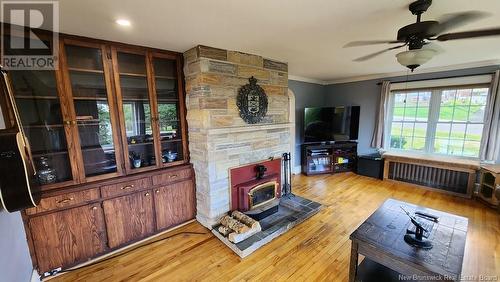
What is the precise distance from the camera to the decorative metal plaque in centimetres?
283

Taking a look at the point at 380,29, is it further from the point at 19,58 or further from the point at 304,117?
the point at 19,58

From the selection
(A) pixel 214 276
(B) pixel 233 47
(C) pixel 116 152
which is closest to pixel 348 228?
(A) pixel 214 276

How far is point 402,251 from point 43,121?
341 centimetres

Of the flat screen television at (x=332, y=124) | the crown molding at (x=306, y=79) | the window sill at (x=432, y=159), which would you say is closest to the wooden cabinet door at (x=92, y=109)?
the crown molding at (x=306, y=79)

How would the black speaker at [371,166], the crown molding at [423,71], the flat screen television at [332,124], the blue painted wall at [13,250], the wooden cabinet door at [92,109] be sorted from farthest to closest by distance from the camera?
the flat screen television at [332,124] → the black speaker at [371,166] → the crown molding at [423,71] → the wooden cabinet door at [92,109] → the blue painted wall at [13,250]

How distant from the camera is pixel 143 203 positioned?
248 centimetres

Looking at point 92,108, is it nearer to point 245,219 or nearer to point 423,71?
point 245,219

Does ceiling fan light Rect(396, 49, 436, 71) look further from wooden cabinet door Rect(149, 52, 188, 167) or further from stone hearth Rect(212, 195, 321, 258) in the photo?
wooden cabinet door Rect(149, 52, 188, 167)

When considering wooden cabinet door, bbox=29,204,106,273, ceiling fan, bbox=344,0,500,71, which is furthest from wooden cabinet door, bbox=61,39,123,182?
ceiling fan, bbox=344,0,500,71

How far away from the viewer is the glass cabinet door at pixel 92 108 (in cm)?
214

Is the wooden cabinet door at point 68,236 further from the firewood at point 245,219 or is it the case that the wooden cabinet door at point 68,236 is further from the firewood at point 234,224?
the firewood at point 245,219

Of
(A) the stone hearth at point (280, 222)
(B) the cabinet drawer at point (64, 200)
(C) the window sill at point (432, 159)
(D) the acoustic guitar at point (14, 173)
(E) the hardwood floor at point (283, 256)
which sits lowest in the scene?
(E) the hardwood floor at point (283, 256)

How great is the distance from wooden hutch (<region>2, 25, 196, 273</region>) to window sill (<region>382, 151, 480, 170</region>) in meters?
4.14

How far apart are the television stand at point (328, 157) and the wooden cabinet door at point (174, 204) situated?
2.97m
